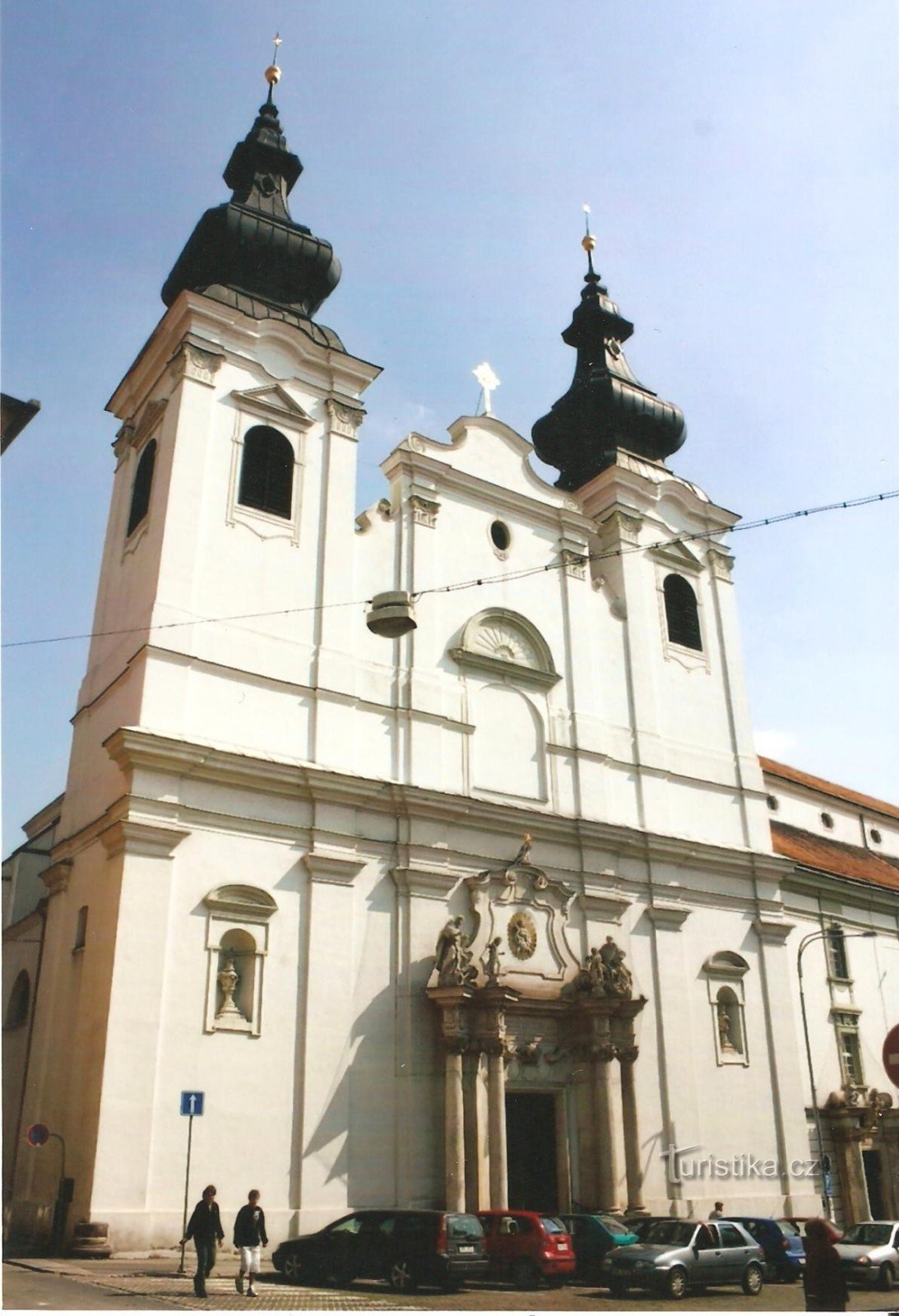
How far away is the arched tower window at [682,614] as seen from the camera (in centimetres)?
2800

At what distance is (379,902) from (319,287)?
1306 cm

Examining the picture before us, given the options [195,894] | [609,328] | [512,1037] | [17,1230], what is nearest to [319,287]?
[609,328]

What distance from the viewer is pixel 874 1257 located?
16.6m

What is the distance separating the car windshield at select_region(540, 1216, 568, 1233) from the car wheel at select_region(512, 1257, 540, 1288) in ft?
1.55

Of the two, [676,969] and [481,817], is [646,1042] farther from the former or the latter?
[481,817]

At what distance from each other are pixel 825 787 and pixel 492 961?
1973 cm

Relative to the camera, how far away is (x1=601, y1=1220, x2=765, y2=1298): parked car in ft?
47.7

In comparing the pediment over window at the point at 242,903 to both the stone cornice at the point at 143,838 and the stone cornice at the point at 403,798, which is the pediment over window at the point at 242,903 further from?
the stone cornice at the point at 403,798

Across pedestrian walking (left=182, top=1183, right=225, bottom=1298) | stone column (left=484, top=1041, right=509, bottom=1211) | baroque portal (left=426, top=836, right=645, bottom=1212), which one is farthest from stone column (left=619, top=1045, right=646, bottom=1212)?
pedestrian walking (left=182, top=1183, right=225, bottom=1298)

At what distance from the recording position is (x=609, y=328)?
109 ft

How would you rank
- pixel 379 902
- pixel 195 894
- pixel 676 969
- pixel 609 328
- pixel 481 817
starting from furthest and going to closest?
1. pixel 609 328
2. pixel 676 969
3. pixel 481 817
4. pixel 379 902
5. pixel 195 894

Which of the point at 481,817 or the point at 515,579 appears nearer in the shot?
the point at 481,817

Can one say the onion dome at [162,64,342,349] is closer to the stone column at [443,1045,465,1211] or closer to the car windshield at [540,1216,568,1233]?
the stone column at [443,1045,465,1211]

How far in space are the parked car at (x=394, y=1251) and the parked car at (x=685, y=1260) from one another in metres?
1.90
